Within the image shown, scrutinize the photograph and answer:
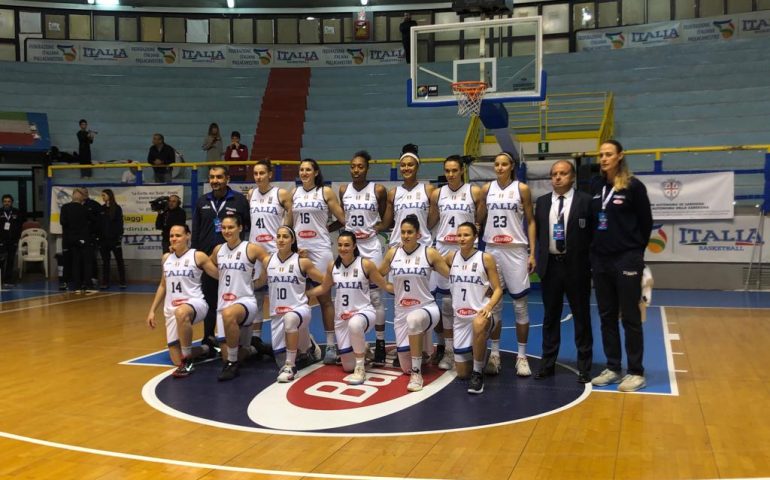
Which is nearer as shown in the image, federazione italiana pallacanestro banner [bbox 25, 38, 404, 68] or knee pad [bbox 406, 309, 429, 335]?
knee pad [bbox 406, 309, 429, 335]

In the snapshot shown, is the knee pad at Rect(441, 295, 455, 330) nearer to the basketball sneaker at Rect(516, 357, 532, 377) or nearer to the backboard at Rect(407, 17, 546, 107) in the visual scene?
the basketball sneaker at Rect(516, 357, 532, 377)

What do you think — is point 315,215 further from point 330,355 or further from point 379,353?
point 379,353

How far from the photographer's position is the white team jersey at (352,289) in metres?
6.49

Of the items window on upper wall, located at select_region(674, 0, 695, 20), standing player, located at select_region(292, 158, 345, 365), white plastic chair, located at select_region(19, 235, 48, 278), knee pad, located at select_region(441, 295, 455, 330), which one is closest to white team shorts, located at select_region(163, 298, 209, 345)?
standing player, located at select_region(292, 158, 345, 365)

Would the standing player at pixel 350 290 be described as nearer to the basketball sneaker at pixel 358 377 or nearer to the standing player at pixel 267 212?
the basketball sneaker at pixel 358 377

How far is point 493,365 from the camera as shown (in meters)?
6.48

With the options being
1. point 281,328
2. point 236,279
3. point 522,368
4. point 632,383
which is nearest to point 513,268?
point 522,368

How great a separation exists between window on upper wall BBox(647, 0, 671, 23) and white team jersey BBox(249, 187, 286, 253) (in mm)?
17947

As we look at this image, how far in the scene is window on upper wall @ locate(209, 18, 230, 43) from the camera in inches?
961

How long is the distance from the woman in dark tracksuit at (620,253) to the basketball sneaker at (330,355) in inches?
96.7

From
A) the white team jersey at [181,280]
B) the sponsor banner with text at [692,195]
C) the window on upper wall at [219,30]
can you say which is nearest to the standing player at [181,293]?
the white team jersey at [181,280]

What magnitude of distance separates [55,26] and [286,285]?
20873 millimetres

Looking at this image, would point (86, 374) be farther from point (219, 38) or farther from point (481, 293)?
point (219, 38)

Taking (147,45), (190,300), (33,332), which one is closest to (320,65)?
(147,45)
